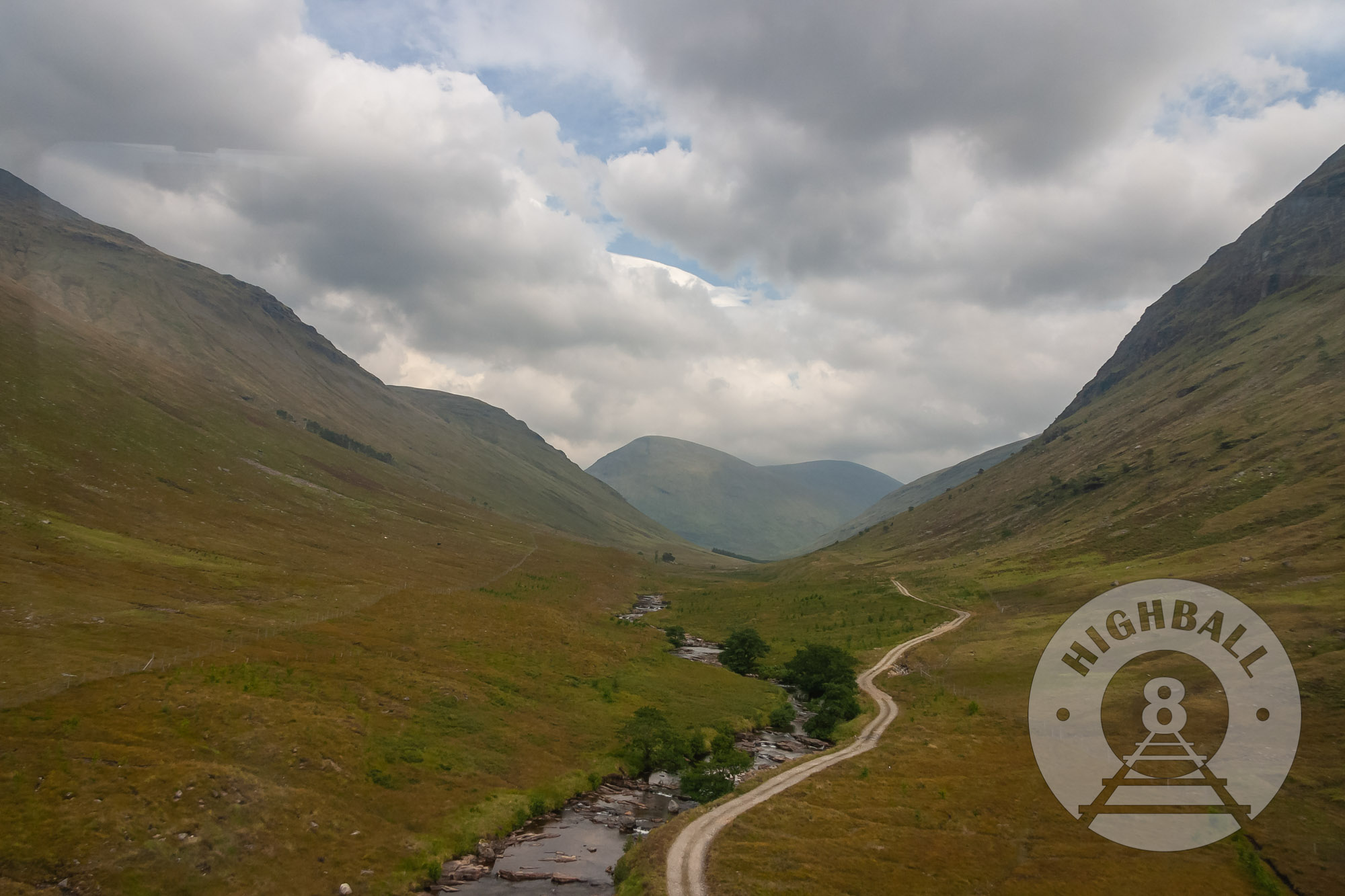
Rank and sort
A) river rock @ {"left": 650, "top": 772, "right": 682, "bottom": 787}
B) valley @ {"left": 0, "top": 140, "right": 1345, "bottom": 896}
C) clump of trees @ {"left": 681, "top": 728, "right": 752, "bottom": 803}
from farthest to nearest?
1. river rock @ {"left": 650, "top": 772, "right": 682, "bottom": 787}
2. clump of trees @ {"left": 681, "top": 728, "right": 752, "bottom": 803}
3. valley @ {"left": 0, "top": 140, "right": 1345, "bottom": 896}

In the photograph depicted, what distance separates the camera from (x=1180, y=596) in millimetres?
80312

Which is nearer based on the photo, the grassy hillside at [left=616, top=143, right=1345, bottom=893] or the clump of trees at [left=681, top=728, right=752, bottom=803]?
the grassy hillside at [left=616, top=143, right=1345, bottom=893]

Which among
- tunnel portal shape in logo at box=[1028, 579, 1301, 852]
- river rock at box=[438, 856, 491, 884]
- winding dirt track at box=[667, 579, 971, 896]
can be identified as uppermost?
tunnel portal shape in logo at box=[1028, 579, 1301, 852]

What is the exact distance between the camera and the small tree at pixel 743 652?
101 m

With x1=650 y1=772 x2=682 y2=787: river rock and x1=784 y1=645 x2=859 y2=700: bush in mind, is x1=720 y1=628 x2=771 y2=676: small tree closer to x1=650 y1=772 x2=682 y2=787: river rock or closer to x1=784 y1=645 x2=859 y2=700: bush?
x1=784 y1=645 x2=859 y2=700: bush

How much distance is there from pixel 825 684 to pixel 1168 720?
126ft

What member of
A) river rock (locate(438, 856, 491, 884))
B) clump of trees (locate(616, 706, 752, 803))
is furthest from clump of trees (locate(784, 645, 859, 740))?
river rock (locate(438, 856, 491, 884))

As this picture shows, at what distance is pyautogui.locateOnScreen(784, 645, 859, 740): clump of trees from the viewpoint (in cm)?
6944

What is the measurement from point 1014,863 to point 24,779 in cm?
5162

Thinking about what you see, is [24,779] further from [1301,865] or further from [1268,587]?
[1268,587]

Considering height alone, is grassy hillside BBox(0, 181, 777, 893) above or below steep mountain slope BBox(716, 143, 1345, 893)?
below

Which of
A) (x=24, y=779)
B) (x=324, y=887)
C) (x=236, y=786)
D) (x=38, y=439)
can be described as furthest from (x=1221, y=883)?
(x=38, y=439)

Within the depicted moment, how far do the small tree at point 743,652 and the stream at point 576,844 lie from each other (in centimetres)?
3956

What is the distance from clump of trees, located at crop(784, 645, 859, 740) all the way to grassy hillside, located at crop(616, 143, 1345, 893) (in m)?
6.18
